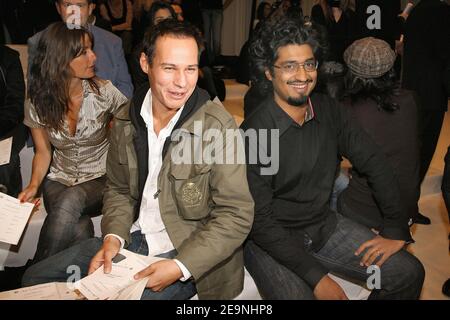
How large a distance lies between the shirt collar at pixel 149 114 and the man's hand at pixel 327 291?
839 millimetres

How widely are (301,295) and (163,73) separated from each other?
3.28 ft

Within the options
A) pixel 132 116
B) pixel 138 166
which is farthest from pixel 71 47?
pixel 138 166

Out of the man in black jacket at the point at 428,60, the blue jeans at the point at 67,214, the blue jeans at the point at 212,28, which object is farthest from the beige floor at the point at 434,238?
the blue jeans at the point at 212,28

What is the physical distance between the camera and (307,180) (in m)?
1.78

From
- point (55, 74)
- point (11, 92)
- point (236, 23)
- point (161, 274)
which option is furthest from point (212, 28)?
point (161, 274)

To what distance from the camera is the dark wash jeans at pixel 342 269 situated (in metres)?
1.63

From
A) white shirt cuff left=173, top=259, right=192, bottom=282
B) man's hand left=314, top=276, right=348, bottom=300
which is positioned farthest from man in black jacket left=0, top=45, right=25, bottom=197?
man's hand left=314, top=276, right=348, bottom=300

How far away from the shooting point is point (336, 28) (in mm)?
3592

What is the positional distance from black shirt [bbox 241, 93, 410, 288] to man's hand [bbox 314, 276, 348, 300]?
0.06 m

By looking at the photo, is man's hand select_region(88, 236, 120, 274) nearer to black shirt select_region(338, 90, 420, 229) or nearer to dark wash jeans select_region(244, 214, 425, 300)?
dark wash jeans select_region(244, 214, 425, 300)

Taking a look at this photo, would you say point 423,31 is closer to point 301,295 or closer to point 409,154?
point 409,154

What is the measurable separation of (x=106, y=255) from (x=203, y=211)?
41 cm

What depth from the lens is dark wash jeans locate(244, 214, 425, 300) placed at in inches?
64.3

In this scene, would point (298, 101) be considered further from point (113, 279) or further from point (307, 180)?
point (113, 279)
